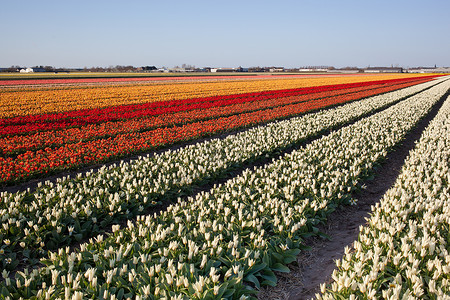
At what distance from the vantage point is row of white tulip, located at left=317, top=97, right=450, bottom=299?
3160 millimetres

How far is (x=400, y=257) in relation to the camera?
3.63 meters

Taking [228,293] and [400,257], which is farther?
[400,257]

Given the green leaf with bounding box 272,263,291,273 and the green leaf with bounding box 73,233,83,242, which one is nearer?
the green leaf with bounding box 272,263,291,273

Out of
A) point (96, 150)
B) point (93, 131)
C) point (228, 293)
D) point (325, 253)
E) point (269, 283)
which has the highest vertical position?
point (93, 131)

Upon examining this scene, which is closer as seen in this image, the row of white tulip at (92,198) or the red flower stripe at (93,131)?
the row of white tulip at (92,198)

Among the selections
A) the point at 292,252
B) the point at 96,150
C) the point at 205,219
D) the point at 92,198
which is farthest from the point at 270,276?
the point at 96,150

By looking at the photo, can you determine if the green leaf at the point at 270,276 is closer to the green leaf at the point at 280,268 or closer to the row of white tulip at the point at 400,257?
the green leaf at the point at 280,268

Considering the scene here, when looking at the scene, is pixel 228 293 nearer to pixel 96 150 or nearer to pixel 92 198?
pixel 92 198

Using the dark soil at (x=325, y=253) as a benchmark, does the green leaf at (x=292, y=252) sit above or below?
above

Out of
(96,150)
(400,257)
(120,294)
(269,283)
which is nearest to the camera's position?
(120,294)

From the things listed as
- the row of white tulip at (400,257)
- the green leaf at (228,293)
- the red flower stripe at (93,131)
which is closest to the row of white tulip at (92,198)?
the green leaf at (228,293)

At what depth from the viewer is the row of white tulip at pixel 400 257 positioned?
3160 mm

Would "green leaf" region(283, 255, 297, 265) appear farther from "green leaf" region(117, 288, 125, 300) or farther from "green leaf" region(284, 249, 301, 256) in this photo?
"green leaf" region(117, 288, 125, 300)

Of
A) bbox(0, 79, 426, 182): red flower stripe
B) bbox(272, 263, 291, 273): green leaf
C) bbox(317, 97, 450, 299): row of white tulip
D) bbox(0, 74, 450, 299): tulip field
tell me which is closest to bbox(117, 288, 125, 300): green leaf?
bbox(0, 74, 450, 299): tulip field
